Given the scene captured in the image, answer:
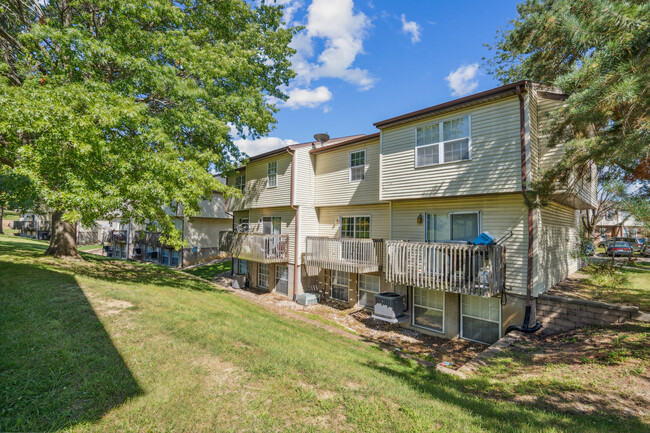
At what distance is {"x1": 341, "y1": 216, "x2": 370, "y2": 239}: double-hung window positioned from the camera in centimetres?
1370

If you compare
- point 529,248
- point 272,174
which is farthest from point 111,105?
point 529,248

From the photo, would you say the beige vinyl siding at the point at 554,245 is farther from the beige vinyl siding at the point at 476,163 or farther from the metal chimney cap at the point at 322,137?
the metal chimney cap at the point at 322,137

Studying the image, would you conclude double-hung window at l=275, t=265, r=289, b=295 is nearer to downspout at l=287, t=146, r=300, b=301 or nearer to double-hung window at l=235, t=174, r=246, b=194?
downspout at l=287, t=146, r=300, b=301

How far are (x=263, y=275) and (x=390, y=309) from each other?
968cm

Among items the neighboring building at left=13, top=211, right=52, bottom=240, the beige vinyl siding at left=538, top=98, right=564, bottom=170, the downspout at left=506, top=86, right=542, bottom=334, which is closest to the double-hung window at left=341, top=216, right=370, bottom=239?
the downspout at left=506, top=86, right=542, bottom=334

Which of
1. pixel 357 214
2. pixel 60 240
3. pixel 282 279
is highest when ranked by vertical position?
pixel 357 214

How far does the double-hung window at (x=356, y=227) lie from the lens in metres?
13.7

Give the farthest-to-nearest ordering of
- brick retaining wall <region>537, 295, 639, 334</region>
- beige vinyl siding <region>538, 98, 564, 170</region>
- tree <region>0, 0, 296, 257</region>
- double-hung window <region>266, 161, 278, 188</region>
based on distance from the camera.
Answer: double-hung window <region>266, 161, 278, 188</region> → beige vinyl siding <region>538, 98, 564, 170</region> → tree <region>0, 0, 296, 257</region> → brick retaining wall <region>537, 295, 639, 334</region>

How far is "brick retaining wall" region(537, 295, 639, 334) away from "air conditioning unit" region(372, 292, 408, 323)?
443 centimetres

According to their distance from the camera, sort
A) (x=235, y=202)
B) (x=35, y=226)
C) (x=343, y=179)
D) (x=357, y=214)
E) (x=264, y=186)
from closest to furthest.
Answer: (x=357, y=214) → (x=343, y=179) → (x=264, y=186) → (x=235, y=202) → (x=35, y=226)

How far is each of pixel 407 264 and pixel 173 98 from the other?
10945 mm

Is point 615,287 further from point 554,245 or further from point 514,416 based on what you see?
point 514,416

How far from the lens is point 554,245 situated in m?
11.3

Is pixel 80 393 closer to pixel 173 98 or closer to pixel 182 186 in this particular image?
pixel 182 186
